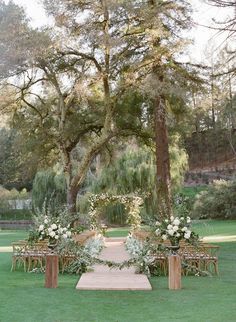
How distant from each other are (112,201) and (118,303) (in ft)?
43.1

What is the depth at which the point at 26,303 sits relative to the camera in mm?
7496

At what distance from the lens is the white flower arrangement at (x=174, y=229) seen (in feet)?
29.9

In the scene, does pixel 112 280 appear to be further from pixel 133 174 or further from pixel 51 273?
pixel 133 174

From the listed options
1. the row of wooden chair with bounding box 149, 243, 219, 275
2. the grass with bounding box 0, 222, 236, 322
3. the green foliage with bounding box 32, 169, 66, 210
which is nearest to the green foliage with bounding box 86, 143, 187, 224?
the green foliage with bounding box 32, 169, 66, 210

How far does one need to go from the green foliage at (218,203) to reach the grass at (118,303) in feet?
84.2

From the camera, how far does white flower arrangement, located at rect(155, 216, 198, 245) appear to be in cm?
912

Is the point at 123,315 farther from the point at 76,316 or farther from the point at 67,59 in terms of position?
the point at 67,59

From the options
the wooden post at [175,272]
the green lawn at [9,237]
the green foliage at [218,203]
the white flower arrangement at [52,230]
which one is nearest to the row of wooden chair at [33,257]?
the white flower arrangement at [52,230]

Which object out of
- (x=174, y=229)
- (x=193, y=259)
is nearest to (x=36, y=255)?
(x=193, y=259)

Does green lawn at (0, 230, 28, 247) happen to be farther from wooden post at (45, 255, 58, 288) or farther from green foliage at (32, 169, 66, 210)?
wooden post at (45, 255, 58, 288)

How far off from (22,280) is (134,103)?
1125 cm

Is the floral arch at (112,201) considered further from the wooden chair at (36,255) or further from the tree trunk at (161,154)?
the wooden chair at (36,255)

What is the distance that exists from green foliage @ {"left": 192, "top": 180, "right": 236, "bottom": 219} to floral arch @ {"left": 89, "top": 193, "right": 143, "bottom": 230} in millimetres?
15247

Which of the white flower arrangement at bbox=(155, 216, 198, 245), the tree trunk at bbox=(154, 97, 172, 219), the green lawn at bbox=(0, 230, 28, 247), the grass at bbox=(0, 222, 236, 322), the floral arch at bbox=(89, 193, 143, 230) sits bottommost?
the grass at bbox=(0, 222, 236, 322)
